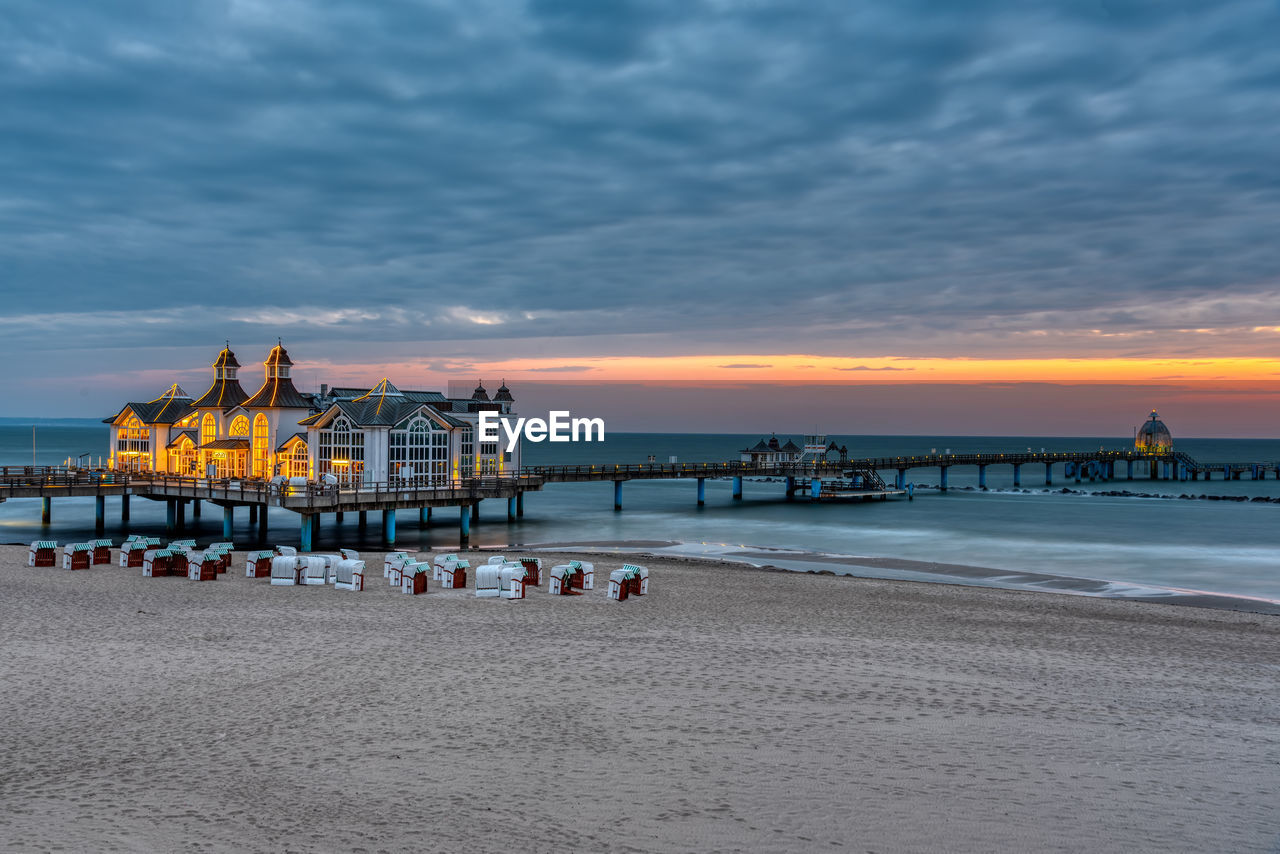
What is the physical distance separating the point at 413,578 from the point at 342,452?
23896 millimetres

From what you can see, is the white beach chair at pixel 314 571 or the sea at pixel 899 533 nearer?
the white beach chair at pixel 314 571

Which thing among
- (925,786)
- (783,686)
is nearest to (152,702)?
(783,686)

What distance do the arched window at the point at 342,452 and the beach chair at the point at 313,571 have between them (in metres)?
20.4

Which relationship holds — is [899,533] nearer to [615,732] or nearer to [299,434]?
[299,434]

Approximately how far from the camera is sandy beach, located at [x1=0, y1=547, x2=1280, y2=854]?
8.42 metres

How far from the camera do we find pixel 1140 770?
10086mm

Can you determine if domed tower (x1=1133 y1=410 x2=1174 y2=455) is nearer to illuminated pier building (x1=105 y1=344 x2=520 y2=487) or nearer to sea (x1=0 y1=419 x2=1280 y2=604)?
sea (x1=0 y1=419 x2=1280 y2=604)

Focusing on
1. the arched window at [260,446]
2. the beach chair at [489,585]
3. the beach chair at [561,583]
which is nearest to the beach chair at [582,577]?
the beach chair at [561,583]

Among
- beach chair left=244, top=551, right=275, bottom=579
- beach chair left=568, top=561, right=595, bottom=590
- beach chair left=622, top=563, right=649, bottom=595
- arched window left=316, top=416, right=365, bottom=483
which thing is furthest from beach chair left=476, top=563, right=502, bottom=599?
arched window left=316, top=416, right=365, bottom=483

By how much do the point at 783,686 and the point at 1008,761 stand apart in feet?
12.1

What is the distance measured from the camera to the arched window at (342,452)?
A: 143 ft

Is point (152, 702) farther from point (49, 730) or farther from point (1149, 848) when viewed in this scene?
point (1149, 848)

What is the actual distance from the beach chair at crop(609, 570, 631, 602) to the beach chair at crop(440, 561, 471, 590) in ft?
11.7

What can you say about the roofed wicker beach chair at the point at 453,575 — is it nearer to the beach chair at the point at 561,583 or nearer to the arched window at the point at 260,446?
the beach chair at the point at 561,583
